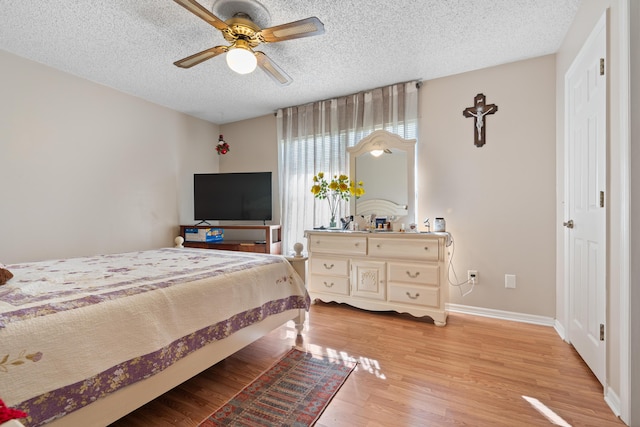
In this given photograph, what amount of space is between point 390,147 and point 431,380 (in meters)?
2.24

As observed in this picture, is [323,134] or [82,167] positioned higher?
[323,134]

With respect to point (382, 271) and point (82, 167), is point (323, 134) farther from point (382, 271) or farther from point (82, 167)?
point (82, 167)

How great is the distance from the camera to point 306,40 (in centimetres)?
245

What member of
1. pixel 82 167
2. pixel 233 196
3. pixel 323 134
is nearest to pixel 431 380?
pixel 323 134

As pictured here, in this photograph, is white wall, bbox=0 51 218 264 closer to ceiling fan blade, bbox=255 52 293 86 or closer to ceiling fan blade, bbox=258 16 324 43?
ceiling fan blade, bbox=255 52 293 86

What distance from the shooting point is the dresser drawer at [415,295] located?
2.72 meters

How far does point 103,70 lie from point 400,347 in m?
3.65

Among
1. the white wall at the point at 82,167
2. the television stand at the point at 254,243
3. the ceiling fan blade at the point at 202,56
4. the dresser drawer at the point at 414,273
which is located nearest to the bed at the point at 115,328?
the white wall at the point at 82,167

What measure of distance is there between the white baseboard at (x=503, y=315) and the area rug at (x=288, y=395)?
1.58 meters

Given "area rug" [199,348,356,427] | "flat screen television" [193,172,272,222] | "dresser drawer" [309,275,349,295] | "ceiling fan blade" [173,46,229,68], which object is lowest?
"area rug" [199,348,356,427]

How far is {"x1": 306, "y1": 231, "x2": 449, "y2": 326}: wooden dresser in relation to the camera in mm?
2725

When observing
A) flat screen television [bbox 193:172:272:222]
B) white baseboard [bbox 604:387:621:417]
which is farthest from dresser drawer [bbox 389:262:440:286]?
flat screen television [bbox 193:172:272:222]

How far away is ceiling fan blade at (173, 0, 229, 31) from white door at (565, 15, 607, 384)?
218 centimetres

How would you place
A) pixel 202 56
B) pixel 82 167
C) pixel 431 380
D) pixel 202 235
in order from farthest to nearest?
pixel 202 235
pixel 82 167
pixel 202 56
pixel 431 380
